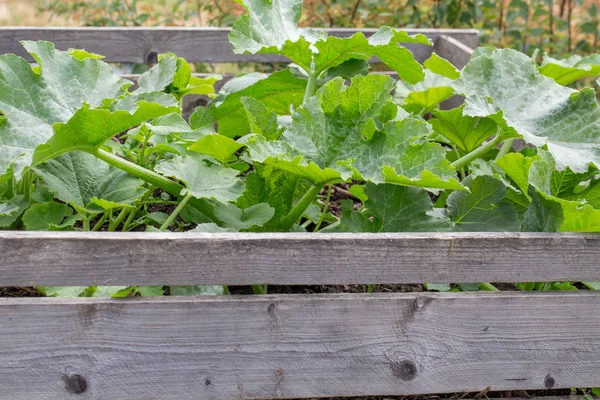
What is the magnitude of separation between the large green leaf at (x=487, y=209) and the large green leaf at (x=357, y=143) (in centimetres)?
18

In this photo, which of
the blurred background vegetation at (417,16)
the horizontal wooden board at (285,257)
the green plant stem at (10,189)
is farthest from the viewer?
the blurred background vegetation at (417,16)

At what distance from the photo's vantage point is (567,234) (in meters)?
1.27

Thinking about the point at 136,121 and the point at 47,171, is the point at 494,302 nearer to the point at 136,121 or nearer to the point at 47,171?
the point at 136,121

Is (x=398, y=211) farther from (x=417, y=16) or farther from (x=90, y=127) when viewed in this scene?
(x=417, y=16)

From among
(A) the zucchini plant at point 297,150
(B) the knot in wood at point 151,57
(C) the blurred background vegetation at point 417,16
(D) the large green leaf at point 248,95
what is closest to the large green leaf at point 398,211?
(A) the zucchini plant at point 297,150

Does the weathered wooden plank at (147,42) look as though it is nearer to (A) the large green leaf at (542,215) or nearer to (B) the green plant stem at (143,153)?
(B) the green plant stem at (143,153)

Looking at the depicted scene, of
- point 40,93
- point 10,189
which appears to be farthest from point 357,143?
point 10,189

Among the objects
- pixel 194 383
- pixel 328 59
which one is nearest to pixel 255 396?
pixel 194 383

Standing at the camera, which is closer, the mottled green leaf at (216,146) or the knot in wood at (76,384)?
the knot in wood at (76,384)

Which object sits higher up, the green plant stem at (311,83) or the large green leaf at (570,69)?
the green plant stem at (311,83)

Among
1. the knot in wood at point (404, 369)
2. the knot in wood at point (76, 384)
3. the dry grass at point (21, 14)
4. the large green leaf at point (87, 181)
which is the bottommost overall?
the dry grass at point (21, 14)

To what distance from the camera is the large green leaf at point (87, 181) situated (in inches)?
52.6

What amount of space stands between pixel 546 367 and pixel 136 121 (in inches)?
33.2

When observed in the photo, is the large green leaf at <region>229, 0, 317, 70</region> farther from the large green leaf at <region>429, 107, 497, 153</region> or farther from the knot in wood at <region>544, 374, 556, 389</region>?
the knot in wood at <region>544, 374, 556, 389</region>
